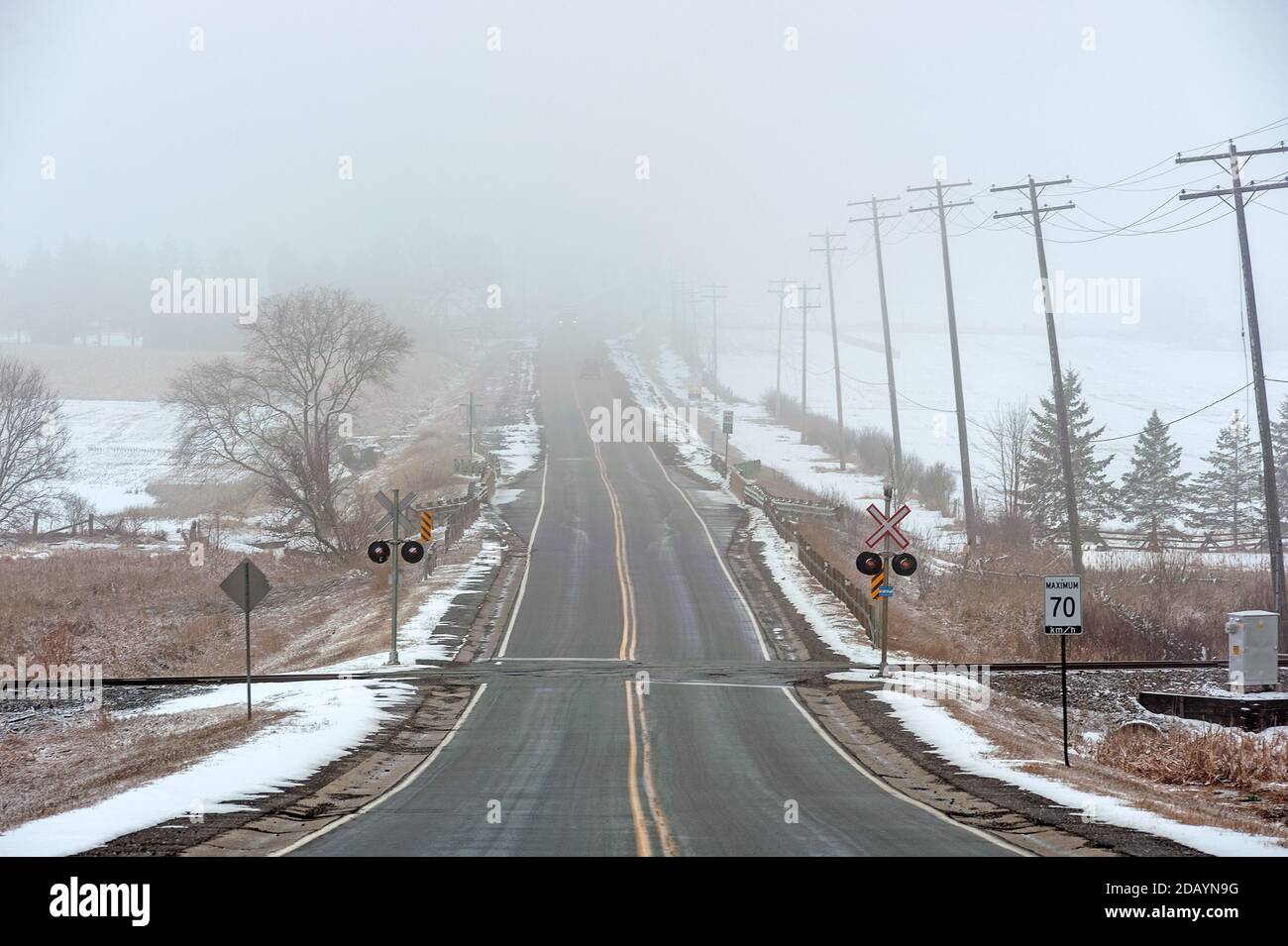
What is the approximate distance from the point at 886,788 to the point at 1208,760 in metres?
5.96

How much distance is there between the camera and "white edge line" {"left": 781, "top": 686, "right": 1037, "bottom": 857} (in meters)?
13.0

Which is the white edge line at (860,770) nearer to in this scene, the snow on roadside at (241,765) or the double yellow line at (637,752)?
the double yellow line at (637,752)

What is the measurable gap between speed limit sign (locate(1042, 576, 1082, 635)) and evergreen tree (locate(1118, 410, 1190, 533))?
55.0 metres

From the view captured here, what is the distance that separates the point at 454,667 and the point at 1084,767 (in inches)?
597

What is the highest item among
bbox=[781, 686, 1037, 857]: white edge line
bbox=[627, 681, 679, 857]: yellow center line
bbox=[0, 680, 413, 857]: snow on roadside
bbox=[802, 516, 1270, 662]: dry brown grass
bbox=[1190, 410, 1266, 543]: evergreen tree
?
bbox=[1190, 410, 1266, 543]: evergreen tree

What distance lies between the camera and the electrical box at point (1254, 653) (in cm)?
2706

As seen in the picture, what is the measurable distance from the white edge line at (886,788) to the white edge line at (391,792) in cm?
672

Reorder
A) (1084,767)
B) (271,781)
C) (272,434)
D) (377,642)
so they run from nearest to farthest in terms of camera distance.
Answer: (271,781)
(1084,767)
(377,642)
(272,434)

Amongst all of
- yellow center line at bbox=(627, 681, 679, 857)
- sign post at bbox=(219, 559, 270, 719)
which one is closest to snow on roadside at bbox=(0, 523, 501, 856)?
sign post at bbox=(219, 559, 270, 719)

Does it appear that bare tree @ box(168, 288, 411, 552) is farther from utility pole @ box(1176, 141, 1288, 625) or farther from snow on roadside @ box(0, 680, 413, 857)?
utility pole @ box(1176, 141, 1288, 625)

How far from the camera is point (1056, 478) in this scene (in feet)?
218

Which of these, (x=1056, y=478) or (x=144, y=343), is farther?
(x=144, y=343)
